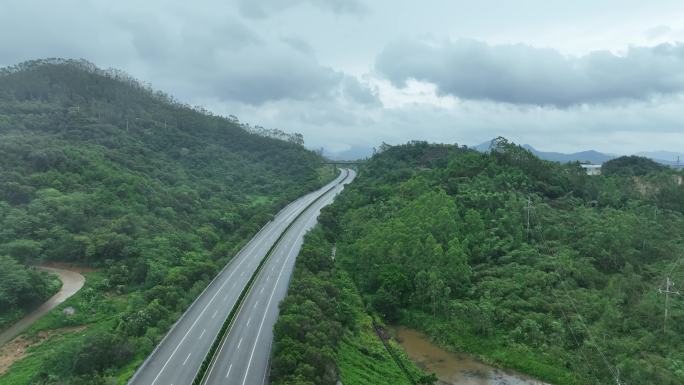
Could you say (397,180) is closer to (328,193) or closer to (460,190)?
(328,193)

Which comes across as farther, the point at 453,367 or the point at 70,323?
the point at 70,323

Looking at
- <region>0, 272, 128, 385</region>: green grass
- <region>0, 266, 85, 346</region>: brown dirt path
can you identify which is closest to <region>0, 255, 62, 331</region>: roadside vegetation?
<region>0, 266, 85, 346</region>: brown dirt path

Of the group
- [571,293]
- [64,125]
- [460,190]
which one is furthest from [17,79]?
[571,293]

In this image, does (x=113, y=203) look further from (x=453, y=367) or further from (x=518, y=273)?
(x=518, y=273)

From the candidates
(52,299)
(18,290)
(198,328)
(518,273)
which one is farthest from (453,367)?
(18,290)

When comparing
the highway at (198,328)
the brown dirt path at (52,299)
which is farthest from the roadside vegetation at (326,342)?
the brown dirt path at (52,299)
